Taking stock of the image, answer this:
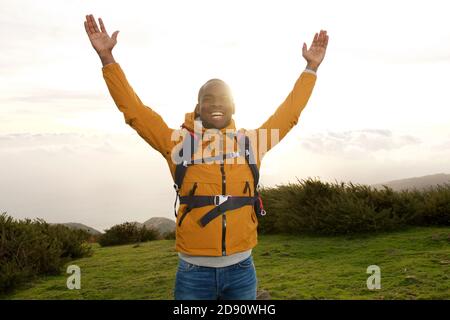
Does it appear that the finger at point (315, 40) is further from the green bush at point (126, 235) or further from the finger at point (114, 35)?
the green bush at point (126, 235)

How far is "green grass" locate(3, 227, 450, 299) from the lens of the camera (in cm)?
706

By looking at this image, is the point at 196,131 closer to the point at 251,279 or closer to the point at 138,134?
the point at 138,134

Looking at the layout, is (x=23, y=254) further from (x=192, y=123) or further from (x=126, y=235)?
(x=192, y=123)

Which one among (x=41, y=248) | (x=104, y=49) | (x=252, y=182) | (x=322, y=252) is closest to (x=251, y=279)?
(x=252, y=182)

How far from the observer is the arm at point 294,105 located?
451cm

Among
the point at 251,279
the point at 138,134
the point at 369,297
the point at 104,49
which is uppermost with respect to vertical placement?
the point at 104,49

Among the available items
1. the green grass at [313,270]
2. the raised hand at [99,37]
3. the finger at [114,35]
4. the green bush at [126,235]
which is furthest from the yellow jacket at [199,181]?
the green bush at [126,235]

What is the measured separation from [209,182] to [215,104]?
Answer: 0.66 metres

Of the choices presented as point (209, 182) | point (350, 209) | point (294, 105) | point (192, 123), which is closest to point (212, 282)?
point (209, 182)

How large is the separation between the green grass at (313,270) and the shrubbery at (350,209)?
40 cm

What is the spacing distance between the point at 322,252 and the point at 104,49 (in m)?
6.75

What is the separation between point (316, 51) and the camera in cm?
501

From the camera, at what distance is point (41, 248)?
377 inches
